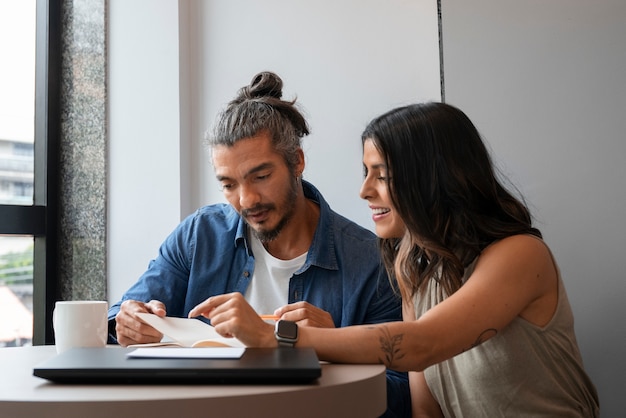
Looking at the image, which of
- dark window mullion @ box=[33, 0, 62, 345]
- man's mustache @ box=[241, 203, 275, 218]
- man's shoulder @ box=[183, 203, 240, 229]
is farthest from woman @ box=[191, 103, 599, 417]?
dark window mullion @ box=[33, 0, 62, 345]

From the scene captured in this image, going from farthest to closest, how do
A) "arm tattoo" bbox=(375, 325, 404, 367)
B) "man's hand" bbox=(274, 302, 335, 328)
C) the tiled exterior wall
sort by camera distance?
the tiled exterior wall, "man's hand" bbox=(274, 302, 335, 328), "arm tattoo" bbox=(375, 325, 404, 367)

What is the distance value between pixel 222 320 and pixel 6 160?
1.85 meters

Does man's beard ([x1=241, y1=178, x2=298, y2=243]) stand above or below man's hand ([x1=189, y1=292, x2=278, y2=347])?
above

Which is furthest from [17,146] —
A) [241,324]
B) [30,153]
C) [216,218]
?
[241,324]

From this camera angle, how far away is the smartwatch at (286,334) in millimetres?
1179

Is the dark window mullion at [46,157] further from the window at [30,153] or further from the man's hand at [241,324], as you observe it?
the man's hand at [241,324]

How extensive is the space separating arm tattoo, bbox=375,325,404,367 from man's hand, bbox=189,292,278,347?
6.6 inches

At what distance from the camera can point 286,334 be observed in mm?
1182

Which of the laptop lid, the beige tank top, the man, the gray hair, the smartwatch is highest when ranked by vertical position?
the gray hair

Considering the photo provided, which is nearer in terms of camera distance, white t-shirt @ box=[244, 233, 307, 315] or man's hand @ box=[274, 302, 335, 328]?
man's hand @ box=[274, 302, 335, 328]

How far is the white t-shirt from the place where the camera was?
195cm

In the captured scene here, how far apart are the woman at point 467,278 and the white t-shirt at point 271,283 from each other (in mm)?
391

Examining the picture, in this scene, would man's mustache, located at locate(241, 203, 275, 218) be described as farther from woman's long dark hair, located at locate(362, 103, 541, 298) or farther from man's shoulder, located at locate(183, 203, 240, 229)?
woman's long dark hair, located at locate(362, 103, 541, 298)

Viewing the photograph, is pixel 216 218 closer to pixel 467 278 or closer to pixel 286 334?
pixel 467 278
